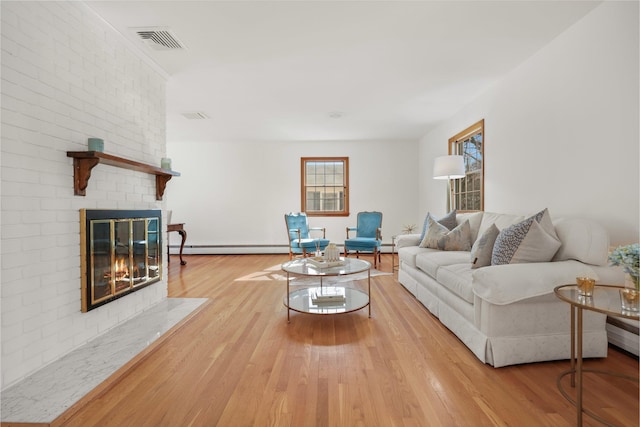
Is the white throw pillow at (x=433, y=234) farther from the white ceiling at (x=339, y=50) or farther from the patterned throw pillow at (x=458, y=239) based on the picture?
the white ceiling at (x=339, y=50)

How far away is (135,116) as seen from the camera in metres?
3.06

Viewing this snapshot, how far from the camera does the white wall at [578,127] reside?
2.23 metres

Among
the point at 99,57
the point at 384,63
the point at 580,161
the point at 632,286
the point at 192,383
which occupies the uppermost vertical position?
the point at 384,63

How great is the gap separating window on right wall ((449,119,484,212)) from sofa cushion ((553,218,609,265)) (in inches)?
77.6

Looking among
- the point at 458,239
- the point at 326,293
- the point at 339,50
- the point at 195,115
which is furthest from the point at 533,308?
the point at 195,115

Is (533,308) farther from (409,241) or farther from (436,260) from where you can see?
(409,241)

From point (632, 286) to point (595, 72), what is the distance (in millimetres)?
1872

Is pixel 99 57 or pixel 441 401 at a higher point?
pixel 99 57

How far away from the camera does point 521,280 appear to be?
78.7 inches

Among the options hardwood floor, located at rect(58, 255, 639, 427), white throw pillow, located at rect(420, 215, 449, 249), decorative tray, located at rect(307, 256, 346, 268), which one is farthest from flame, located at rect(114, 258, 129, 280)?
white throw pillow, located at rect(420, 215, 449, 249)

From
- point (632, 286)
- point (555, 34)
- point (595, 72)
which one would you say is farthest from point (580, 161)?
point (632, 286)

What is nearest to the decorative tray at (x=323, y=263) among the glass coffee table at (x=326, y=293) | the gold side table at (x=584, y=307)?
the glass coffee table at (x=326, y=293)

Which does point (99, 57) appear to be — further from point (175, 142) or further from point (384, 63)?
point (175, 142)

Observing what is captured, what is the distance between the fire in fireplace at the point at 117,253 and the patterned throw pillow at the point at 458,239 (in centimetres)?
323
